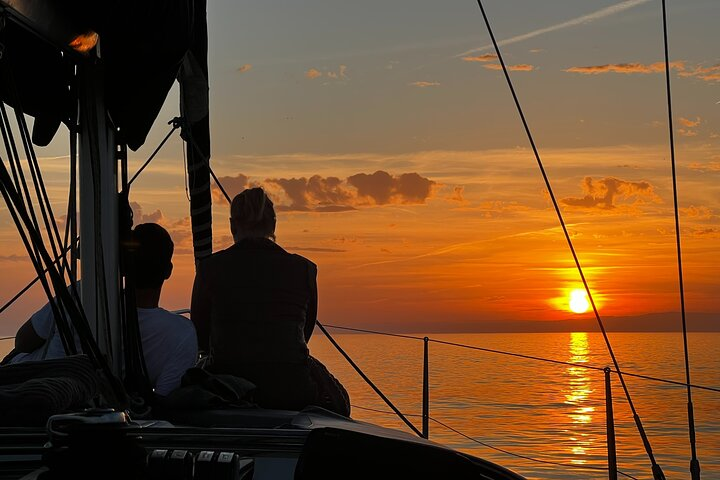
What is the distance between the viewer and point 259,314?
14.4 feet

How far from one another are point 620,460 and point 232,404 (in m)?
22.3

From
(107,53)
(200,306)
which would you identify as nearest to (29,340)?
(200,306)

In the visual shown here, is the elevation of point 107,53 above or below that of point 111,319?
above

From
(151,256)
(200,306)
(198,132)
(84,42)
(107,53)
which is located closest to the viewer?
(84,42)

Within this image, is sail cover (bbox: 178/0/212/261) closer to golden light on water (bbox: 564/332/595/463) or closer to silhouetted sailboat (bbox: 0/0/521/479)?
silhouetted sailboat (bbox: 0/0/521/479)

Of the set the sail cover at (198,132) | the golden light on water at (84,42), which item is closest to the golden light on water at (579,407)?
the sail cover at (198,132)

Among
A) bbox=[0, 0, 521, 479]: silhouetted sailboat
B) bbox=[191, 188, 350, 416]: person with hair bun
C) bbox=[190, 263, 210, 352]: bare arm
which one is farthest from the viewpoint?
bbox=[190, 263, 210, 352]: bare arm

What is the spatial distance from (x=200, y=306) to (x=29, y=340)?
73 centimetres

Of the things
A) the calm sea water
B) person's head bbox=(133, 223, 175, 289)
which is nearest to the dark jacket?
person's head bbox=(133, 223, 175, 289)

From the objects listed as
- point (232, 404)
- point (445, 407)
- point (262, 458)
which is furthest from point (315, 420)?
point (445, 407)

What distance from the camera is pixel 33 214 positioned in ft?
11.6

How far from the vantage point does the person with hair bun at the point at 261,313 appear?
14.2 ft

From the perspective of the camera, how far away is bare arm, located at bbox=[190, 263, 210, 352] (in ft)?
14.6

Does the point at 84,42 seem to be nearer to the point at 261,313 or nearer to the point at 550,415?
the point at 261,313
